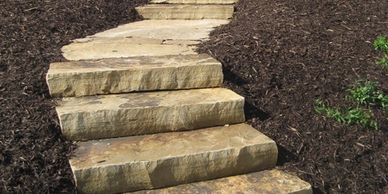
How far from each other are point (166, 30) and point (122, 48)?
1.05 metres

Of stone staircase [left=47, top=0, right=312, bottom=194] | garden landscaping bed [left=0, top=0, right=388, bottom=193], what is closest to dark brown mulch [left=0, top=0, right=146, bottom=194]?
garden landscaping bed [left=0, top=0, right=388, bottom=193]

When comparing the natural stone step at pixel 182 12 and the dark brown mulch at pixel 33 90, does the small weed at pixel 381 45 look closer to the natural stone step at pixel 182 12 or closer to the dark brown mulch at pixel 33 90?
the natural stone step at pixel 182 12

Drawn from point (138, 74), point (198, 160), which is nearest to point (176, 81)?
point (138, 74)

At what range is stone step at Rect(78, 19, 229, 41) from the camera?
4797mm

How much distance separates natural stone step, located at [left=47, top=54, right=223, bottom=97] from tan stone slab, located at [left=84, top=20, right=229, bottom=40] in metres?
1.03

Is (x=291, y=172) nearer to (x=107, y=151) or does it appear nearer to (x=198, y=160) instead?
(x=198, y=160)

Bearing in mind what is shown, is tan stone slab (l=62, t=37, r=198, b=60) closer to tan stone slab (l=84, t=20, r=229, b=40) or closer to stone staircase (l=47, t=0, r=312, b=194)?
stone staircase (l=47, t=0, r=312, b=194)

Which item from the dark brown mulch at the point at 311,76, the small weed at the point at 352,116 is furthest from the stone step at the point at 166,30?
the small weed at the point at 352,116

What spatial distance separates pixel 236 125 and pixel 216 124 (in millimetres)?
141

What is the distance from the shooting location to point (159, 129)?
10.7 ft

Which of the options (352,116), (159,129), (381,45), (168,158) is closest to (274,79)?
(352,116)

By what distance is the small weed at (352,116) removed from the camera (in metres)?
3.52

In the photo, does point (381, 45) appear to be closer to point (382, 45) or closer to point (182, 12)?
point (382, 45)

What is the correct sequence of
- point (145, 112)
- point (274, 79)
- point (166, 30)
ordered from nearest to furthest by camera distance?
point (145, 112)
point (274, 79)
point (166, 30)
